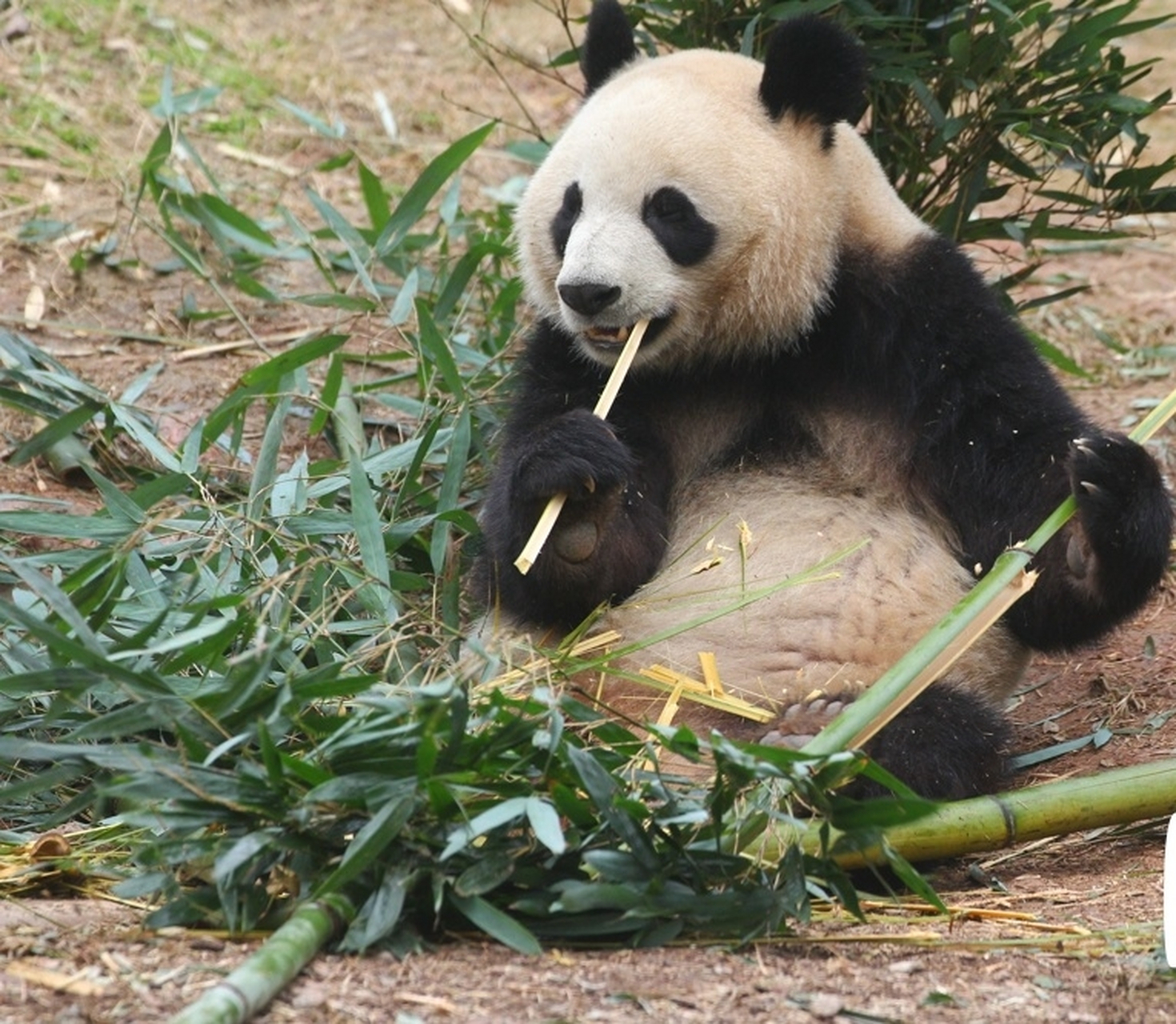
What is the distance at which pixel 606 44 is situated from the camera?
4312 millimetres

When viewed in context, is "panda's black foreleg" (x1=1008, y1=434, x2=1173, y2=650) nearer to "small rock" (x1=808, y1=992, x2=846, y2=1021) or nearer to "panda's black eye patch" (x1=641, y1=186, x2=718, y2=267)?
"panda's black eye patch" (x1=641, y1=186, x2=718, y2=267)

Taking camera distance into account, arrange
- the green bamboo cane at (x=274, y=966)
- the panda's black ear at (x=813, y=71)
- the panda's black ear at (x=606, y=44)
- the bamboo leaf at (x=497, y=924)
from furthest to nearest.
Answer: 1. the panda's black ear at (x=606, y=44)
2. the panda's black ear at (x=813, y=71)
3. the bamboo leaf at (x=497, y=924)
4. the green bamboo cane at (x=274, y=966)

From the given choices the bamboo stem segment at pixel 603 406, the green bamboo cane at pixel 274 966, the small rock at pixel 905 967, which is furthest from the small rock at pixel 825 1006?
the bamboo stem segment at pixel 603 406

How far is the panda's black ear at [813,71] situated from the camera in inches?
152

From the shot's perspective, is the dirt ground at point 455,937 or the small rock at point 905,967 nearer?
the dirt ground at point 455,937

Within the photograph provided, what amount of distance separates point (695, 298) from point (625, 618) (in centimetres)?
76

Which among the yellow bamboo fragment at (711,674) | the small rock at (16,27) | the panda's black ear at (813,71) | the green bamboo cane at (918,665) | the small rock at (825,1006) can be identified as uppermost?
the small rock at (16,27)

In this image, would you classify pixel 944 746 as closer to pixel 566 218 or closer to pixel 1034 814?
pixel 1034 814

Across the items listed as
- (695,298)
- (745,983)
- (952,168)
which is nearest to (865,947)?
(745,983)

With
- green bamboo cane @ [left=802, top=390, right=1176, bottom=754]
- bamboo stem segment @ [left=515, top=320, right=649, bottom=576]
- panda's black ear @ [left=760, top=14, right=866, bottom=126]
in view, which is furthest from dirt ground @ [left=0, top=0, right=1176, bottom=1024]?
panda's black ear @ [left=760, top=14, right=866, bottom=126]

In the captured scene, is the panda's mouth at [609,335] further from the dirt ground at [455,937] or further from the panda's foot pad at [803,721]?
the dirt ground at [455,937]

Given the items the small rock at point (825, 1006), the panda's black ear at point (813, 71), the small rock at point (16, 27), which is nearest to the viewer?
the small rock at point (825, 1006)

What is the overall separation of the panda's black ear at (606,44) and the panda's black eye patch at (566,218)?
534mm

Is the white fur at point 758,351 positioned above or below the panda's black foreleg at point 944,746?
above
